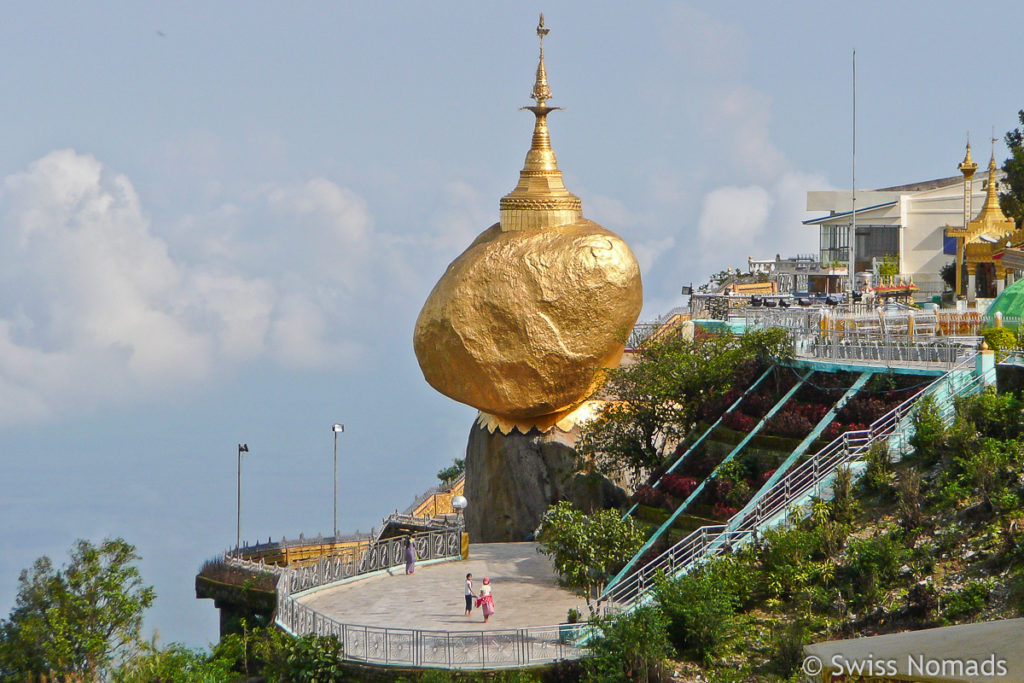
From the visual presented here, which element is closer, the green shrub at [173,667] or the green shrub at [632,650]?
the green shrub at [632,650]

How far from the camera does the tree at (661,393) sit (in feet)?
115

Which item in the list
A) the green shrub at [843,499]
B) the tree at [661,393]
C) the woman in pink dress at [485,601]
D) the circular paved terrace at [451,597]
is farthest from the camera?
the tree at [661,393]

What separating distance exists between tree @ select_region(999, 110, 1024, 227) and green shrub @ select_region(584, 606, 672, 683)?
3122 centimetres

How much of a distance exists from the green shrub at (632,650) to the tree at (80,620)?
11.8m

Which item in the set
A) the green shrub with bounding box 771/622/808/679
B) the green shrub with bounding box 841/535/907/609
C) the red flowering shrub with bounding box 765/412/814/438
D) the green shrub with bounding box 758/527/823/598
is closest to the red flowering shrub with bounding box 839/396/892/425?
the red flowering shrub with bounding box 765/412/814/438

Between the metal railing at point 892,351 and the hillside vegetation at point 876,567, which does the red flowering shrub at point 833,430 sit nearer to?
the metal railing at point 892,351

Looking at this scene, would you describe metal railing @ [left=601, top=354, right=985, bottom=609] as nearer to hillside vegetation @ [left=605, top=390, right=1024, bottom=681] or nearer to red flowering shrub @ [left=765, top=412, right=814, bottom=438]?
hillside vegetation @ [left=605, top=390, right=1024, bottom=681]

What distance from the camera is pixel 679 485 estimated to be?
3138 cm

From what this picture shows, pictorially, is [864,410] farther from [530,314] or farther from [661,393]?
[530,314]

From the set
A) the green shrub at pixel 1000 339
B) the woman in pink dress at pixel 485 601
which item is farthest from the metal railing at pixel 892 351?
the woman in pink dress at pixel 485 601

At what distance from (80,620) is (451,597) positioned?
26.5 ft

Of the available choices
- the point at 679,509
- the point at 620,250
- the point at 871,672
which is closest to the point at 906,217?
the point at 620,250

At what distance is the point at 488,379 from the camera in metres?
36.9

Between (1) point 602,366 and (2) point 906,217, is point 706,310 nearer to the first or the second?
(1) point 602,366
